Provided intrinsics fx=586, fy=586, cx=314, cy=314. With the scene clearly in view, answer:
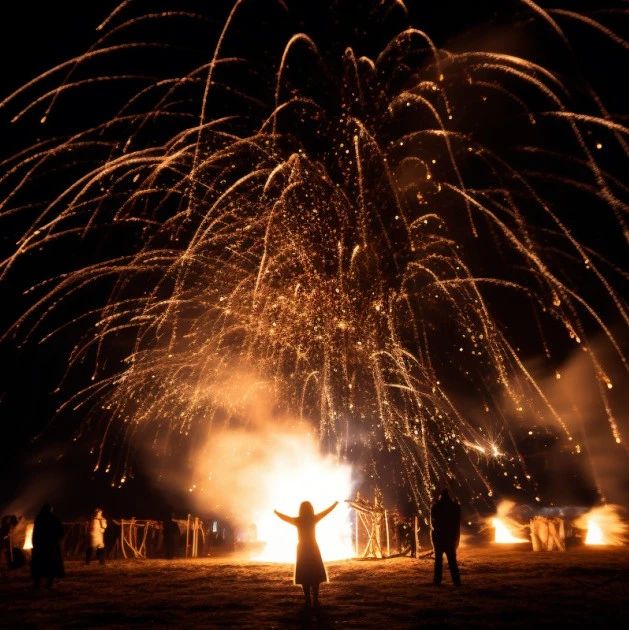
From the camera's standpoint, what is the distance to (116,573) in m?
12.7

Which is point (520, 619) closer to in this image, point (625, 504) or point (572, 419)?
point (625, 504)

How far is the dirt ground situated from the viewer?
252 inches

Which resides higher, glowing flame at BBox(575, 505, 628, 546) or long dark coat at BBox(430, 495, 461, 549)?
long dark coat at BBox(430, 495, 461, 549)

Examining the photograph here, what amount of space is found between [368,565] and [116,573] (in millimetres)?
5519

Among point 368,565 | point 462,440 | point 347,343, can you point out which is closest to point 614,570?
point 368,565

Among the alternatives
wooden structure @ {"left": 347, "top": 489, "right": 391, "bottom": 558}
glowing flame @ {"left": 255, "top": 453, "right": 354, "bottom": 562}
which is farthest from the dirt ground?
glowing flame @ {"left": 255, "top": 453, "right": 354, "bottom": 562}

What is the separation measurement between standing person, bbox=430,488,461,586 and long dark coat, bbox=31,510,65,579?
20.2ft

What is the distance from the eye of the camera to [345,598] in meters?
8.20

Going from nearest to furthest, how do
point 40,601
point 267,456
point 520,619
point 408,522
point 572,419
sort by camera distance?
point 520,619 < point 40,601 < point 408,522 < point 267,456 < point 572,419

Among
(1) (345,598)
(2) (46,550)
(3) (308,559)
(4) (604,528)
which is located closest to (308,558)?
(3) (308,559)

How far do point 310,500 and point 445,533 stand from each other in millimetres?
8898

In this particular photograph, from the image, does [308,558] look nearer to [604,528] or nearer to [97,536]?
[97,536]

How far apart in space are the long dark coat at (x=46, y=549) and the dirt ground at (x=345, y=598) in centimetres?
32

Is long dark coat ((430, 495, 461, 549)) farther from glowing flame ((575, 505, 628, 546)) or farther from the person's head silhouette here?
glowing flame ((575, 505, 628, 546))
